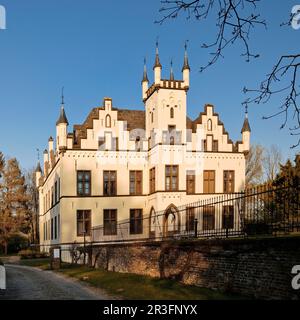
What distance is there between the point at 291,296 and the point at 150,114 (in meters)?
25.8

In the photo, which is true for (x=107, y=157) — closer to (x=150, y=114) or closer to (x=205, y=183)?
(x=150, y=114)

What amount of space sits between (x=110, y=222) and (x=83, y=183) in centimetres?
386

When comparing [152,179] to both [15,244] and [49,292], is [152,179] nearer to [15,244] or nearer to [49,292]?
[49,292]

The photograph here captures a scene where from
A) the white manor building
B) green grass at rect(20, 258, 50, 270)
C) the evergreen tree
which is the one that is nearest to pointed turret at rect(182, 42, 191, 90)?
the white manor building

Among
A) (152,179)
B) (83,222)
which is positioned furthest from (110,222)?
(152,179)

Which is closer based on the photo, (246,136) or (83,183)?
(83,183)

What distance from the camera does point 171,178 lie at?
104ft

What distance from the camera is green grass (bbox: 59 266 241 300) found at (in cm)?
1131

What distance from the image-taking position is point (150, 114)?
1332 inches

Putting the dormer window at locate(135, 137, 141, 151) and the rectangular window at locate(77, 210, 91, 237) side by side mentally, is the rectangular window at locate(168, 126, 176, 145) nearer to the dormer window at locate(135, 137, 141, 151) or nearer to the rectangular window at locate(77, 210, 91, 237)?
the dormer window at locate(135, 137, 141, 151)

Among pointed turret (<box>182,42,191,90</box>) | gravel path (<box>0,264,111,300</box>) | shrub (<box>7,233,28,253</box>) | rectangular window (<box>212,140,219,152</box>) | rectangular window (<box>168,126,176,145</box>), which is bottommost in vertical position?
shrub (<box>7,233,28,253</box>)

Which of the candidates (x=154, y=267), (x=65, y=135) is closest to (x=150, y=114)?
(x=65, y=135)

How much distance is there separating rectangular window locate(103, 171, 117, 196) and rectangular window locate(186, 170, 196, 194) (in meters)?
5.94
